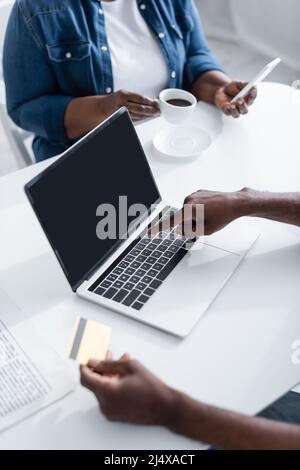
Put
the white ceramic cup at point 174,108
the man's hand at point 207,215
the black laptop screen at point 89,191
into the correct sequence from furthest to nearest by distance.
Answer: the white ceramic cup at point 174,108 < the man's hand at point 207,215 < the black laptop screen at point 89,191

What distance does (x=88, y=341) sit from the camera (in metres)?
0.71

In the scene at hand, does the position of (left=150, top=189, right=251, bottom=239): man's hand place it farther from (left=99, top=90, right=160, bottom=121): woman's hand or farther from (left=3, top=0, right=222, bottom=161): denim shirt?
(left=3, top=0, right=222, bottom=161): denim shirt

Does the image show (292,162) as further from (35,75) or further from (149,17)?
(35,75)

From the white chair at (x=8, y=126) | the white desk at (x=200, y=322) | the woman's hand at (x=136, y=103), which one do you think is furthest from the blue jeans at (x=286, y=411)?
the white chair at (x=8, y=126)

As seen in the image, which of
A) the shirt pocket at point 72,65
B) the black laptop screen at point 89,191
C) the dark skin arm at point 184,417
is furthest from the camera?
the shirt pocket at point 72,65

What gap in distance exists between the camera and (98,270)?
32.1 inches

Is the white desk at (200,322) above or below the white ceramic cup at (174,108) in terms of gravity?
below

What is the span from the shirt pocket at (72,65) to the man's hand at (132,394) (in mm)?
818

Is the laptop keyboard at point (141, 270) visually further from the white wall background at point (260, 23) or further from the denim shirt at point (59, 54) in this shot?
the white wall background at point (260, 23)

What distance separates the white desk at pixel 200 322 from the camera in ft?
2.07

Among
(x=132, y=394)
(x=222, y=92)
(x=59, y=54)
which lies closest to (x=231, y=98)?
(x=222, y=92)

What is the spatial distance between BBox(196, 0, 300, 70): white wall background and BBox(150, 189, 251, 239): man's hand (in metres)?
2.05

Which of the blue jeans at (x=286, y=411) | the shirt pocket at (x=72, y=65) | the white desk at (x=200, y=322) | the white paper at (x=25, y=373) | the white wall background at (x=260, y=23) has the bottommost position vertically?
the white wall background at (x=260, y=23)

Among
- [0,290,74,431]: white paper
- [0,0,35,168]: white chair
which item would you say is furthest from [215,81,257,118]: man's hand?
[0,290,74,431]: white paper
